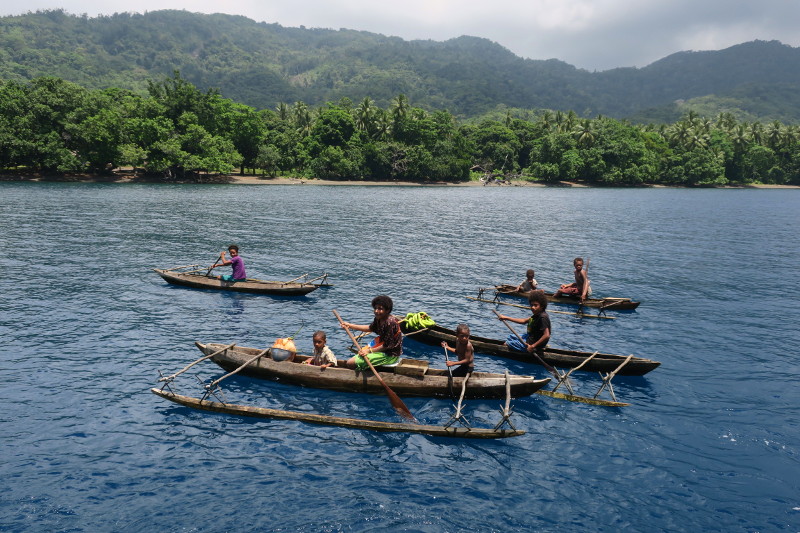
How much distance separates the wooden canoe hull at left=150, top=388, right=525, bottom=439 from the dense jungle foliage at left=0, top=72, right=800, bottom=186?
88871mm

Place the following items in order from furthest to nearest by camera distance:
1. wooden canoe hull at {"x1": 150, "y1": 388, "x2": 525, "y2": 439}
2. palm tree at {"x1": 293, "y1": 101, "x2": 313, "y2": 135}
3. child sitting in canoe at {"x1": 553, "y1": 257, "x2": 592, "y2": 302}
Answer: palm tree at {"x1": 293, "y1": 101, "x2": 313, "y2": 135}, child sitting in canoe at {"x1": 553, "y1": 257, "x2": 592, "y2": 302}, wooden canoe hull at {"x1": 150, "y1": 388, "x2": 525, "y2": 439}

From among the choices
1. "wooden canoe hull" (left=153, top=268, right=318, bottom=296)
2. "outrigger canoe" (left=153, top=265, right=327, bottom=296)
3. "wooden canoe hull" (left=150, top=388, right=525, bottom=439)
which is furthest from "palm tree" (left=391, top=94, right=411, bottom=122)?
"wooden canoe hull" (left=150, top=388, right=525, bottom=439)

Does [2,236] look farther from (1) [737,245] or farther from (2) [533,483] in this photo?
(1) [737,245]

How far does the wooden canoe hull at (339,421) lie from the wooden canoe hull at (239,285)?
39.9 ft

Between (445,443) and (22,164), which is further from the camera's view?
(22,164)

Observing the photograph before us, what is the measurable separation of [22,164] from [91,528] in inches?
4115

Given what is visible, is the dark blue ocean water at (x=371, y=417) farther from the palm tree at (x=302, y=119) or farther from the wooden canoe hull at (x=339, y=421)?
the palm tree at (x=302, y=119)

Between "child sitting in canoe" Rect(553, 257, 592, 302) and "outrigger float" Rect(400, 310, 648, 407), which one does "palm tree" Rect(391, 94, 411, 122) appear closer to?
"child sitting in canoe" Rect(553, 257, 592, 302)

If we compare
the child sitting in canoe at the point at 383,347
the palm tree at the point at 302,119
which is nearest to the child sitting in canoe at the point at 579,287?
the child sitting in canoe at the point at 383,347

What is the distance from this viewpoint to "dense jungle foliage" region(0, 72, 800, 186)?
296 feet

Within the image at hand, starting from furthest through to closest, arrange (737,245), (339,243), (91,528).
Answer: (737,245) → (339,243) → (91,528)

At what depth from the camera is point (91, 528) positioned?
1004cm

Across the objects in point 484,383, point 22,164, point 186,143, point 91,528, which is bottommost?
point 91,528

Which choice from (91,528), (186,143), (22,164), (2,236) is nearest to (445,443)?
(91,528)
